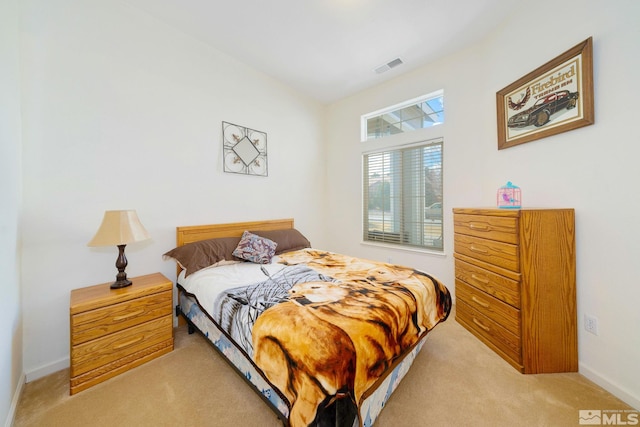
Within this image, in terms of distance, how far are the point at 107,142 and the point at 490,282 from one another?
3.53 meters

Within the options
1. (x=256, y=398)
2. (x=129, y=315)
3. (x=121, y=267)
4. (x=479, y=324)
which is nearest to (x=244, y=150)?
(x=121, y=267)

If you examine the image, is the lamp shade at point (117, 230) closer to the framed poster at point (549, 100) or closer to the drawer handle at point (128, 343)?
the drawer handle at point (128, 343)

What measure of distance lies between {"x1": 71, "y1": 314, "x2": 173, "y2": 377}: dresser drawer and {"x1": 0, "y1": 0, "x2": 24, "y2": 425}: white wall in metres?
0.28

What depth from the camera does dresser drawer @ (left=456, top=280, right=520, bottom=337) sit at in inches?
68.9

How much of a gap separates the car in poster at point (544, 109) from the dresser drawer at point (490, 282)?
139 centimetres

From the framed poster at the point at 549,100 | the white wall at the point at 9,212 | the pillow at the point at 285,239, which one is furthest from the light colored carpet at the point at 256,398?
the framed poster at the point at 549,100

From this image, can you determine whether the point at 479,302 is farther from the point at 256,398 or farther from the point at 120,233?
the point at 120,233

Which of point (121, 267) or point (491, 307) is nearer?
point (121, 267)

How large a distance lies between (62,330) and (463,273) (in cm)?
353

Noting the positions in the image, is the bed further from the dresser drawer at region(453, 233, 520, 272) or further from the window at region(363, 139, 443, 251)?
the window at region(363, 139, 443, 251)

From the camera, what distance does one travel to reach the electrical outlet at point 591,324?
1614 millimetres

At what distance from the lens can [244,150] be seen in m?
2.94

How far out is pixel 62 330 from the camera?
70.1 inches

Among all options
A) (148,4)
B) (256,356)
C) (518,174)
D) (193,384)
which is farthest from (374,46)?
(193,384)
